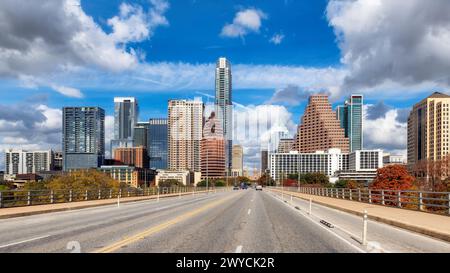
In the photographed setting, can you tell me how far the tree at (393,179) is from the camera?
169 ft

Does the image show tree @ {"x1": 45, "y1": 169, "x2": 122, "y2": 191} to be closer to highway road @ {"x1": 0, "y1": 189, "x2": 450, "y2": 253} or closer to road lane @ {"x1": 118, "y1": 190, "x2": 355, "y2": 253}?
highway road @ {"x1": 0, "y1": 189, "x2": 450, "y2": 253}

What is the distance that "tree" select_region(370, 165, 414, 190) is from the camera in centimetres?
5153

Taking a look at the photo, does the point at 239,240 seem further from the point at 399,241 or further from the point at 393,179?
the point at 393,179

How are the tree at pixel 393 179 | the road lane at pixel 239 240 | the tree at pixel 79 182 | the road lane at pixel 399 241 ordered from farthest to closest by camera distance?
1. the tree at pixel 79 182
2. the tree at pixel 393 179
3. the road lane at pixel 399 241
4. the road lane at pixel 239 240

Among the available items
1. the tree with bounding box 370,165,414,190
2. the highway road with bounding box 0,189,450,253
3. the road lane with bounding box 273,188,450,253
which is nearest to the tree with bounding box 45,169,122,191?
the tree with bounding box 370,165,414,190

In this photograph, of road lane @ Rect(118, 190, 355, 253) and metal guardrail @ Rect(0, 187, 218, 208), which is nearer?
road lane @ Rect(118, 190, 355, 253)

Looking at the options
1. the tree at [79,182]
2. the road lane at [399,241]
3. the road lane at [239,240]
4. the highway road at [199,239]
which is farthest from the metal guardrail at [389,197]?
the tree at [79,182]

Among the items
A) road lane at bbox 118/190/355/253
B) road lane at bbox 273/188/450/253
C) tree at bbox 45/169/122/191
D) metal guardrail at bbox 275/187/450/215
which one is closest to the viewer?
road lane at bbox 118/190/355/253

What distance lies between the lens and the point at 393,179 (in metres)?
52.6

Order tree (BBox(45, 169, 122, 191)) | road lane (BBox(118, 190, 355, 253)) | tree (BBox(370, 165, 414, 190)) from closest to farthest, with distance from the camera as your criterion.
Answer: road lane (BBox(118, 190, 355, 253))
tree (BBox(370, 165, 414, 190))
tree (BBox(45, 169, 122, 191))

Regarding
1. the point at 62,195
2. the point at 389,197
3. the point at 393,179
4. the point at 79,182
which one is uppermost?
the point at 393,179

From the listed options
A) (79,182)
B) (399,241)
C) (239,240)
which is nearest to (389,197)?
(399,241)

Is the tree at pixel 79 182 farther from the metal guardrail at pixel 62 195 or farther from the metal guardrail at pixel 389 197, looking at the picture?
the metal guardrail at pixel 389 197
